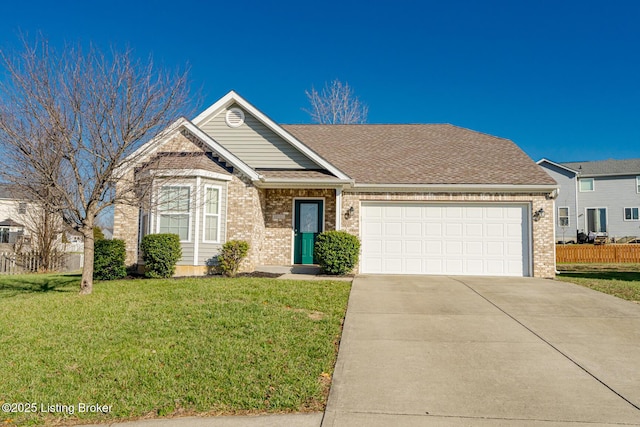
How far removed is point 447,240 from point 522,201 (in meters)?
2.53

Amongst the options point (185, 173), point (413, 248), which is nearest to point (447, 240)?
point (413, 248)

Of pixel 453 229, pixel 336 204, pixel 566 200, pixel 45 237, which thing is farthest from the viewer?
pixel 566 200

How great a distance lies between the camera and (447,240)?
13.4m

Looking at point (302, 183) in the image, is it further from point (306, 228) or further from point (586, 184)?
Answer: point (586, 184)

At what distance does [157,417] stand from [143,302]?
4.78 m

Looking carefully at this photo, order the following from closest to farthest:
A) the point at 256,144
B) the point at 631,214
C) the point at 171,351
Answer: the point at 171,351 → the point at 256,144 → the point at 631,214

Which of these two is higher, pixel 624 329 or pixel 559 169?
pixel 559 169

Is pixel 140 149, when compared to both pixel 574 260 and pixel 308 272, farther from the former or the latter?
pixel 574 260

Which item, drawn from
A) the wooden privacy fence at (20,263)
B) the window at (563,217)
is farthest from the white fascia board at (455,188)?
the window at (563,217)

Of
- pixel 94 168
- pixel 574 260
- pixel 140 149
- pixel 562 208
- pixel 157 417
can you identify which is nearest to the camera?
pixel 157 417

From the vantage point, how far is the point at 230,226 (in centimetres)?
1276

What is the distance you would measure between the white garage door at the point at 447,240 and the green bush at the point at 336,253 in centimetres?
122

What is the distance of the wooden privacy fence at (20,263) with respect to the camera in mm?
18281

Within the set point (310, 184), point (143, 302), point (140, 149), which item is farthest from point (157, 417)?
point (310, 184)
